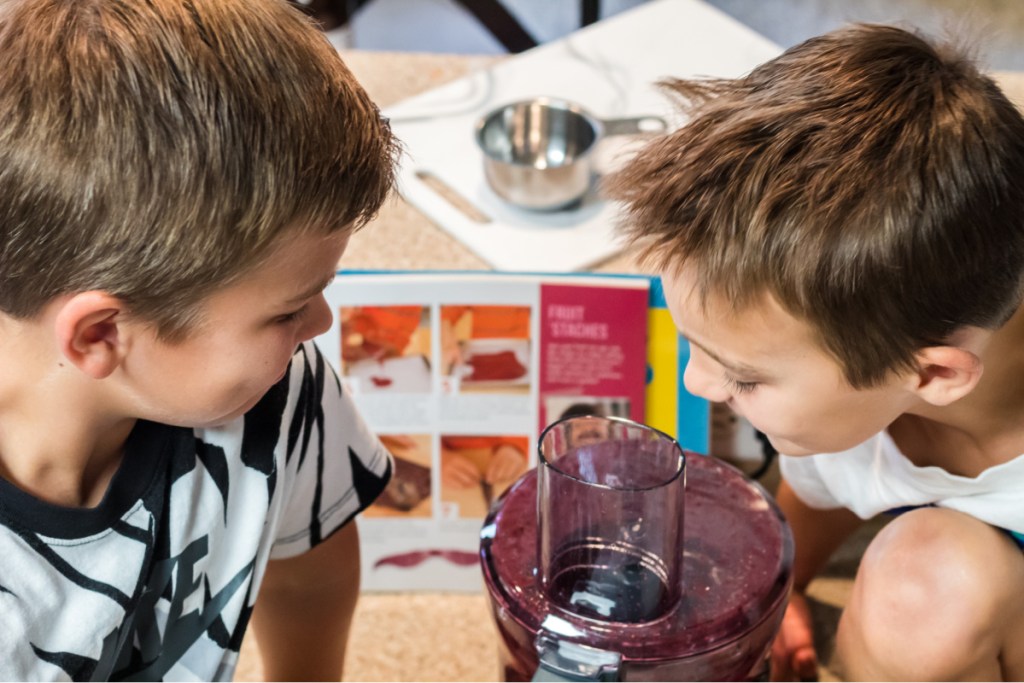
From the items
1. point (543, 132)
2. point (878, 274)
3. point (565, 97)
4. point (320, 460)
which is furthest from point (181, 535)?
point (565, 97)

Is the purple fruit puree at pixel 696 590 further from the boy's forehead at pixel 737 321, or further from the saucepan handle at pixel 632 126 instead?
the saucepan handle at pixel 632 126

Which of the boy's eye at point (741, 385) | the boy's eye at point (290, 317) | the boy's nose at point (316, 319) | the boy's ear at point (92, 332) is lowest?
the boy's eye at point (741, 385)

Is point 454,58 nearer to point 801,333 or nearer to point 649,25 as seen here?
point 649,25

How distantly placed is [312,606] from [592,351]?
0.29 m

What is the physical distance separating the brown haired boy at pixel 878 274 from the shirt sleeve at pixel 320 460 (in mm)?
241

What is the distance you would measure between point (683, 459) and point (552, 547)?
10 centimetres

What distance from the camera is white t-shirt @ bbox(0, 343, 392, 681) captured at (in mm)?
646

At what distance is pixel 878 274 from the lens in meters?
0.61

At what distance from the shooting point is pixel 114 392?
25.2 inches

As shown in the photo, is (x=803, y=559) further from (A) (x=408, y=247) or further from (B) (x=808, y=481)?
(A) (x=408, y=247)

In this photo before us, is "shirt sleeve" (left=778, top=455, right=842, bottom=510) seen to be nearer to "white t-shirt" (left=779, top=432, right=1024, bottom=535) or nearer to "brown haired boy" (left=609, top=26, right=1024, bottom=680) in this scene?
"white t-shirt" (left=779, top=432, right=1024, bottom=535)

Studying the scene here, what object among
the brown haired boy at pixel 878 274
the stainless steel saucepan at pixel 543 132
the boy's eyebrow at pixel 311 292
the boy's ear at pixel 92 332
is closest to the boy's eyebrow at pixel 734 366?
the brown haired boy at pixel 878 274

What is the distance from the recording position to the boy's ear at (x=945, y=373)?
0.66 metres

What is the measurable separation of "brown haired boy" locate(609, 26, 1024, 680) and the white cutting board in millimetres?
393
